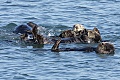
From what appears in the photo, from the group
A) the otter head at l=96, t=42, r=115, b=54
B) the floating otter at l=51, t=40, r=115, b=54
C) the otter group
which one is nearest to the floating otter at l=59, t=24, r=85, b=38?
the otter group

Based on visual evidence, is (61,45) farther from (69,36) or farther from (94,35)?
(94,35)

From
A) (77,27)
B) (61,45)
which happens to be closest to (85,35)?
(77,27)

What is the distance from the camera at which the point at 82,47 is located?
17.4 meters

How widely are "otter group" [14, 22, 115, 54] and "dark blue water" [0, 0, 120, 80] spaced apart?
Result: 200mm

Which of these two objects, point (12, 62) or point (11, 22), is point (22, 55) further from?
point (11, 22)

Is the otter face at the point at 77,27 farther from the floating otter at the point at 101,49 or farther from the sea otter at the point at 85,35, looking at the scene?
the floating otter at the point at 101,49

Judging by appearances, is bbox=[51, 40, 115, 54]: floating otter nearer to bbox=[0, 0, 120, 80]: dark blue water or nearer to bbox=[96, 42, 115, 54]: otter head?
bbox=[96, 42, 115, 54]: otter head

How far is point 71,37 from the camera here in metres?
18.2

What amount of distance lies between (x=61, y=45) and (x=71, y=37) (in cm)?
73

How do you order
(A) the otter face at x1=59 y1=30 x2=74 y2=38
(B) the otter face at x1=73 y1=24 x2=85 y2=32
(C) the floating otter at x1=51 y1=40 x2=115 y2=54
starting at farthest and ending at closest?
(B) the otter face at x1=73 y1=24 x2=85 y2=32 < (A) the otter face at x1=59 y1=30 x2=74 y2=38 < (C) the floating otter at x1=51 y1=40 x2=115 y2=54

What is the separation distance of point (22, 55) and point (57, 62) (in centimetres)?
106

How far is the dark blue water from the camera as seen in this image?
1469 centimetres

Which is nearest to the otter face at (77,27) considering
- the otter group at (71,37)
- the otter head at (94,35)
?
the otter group at (71,37)

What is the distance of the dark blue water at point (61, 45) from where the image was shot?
48.2ft
